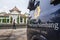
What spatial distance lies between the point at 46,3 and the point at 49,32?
0.86 feet

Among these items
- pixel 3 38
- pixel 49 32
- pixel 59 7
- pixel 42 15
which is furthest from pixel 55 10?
pixel 3 38

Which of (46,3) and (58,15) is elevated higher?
(46,3)

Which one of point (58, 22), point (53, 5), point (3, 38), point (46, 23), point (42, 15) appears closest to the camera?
point (58, 22)

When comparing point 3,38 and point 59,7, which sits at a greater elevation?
point 59,7

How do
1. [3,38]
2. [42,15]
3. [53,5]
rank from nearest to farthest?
1. [53,5]
2. [42,15]
3. [3,38]

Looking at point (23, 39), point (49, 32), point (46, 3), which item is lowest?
point (23, 39)

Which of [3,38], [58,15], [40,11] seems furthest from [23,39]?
[58,15]

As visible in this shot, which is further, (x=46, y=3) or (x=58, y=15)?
(x=46, y=3)

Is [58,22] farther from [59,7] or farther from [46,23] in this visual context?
[46,23]

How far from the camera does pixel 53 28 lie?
1.45 metres

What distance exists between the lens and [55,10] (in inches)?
56.7

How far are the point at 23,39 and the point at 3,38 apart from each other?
2.80ft

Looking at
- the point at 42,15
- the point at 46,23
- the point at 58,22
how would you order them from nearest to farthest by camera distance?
the point at 58,22, the point at 46,23, the point at 42,15

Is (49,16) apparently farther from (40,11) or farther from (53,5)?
(40,11)
